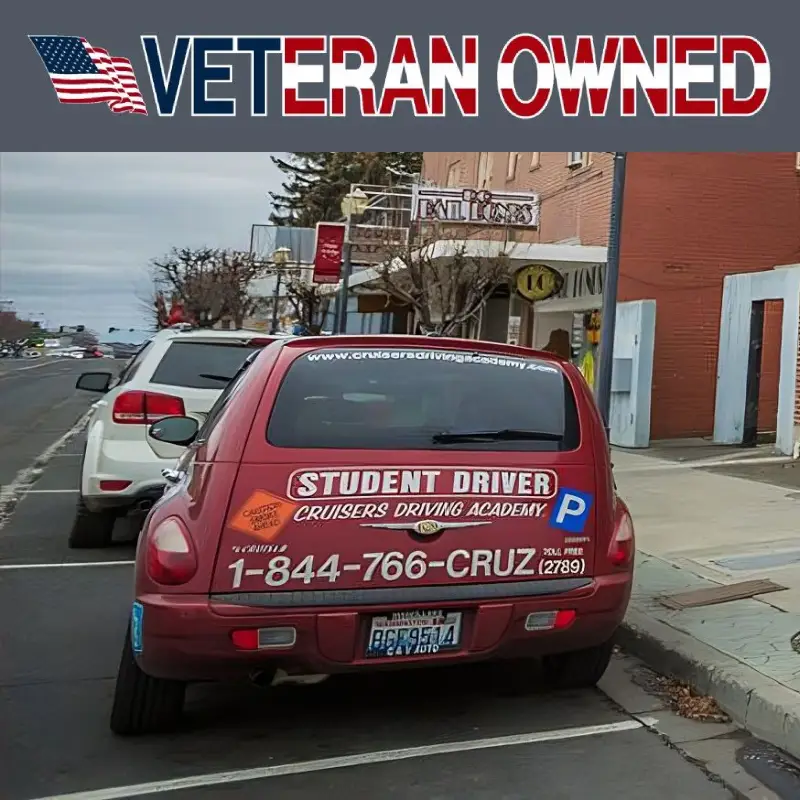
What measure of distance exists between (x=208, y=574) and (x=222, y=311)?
45.0 m

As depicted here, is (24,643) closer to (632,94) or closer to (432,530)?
(432,530)

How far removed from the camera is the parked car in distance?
3.84 meters

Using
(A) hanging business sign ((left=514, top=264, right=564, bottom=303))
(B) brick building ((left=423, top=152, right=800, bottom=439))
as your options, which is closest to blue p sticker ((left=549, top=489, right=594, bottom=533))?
(B) brick building ((left=423, top=152, right=800, bottom=439))

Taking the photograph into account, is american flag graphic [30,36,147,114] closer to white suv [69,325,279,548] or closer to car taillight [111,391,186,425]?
white suv [69,325,279,548]

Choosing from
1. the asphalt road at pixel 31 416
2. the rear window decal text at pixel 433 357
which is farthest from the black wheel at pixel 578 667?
the asphalt road at pixel 31 416

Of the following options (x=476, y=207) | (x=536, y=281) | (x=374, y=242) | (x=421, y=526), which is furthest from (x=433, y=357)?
(x=374, y=242)

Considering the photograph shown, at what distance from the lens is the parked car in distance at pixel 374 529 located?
3.84 metres

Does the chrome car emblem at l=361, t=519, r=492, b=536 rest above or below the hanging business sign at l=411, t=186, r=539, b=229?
below

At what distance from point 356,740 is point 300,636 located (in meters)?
0.70

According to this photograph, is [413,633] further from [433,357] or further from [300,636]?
[433,357]

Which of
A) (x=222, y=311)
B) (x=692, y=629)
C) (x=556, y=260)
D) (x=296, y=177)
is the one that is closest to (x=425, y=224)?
(x=556, y=260)

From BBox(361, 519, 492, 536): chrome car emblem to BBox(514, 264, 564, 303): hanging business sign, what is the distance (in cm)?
1324

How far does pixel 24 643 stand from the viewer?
18.5 feet

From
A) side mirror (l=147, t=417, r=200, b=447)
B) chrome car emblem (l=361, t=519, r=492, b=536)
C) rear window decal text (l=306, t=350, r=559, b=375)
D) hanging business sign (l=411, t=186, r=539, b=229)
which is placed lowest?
chrome car emblem (l=361, t=519, r=492, b=536)
